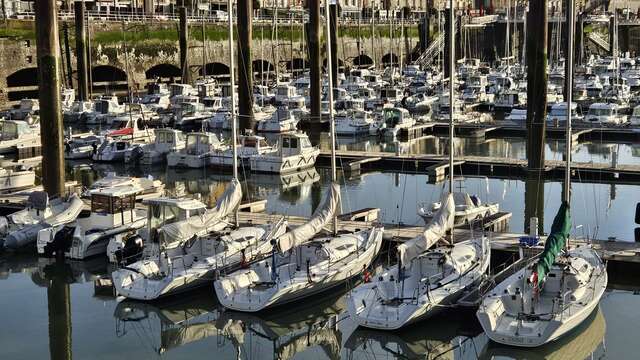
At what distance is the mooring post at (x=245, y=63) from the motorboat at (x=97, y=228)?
18.8m

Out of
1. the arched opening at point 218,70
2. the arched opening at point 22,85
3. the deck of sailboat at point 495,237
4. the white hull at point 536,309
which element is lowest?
the white hull at point 536,309

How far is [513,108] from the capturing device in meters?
64.7

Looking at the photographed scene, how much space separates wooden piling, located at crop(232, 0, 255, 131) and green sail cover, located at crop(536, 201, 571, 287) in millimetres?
26709

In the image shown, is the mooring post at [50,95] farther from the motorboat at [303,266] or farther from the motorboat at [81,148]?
the motorboat at [81,148]

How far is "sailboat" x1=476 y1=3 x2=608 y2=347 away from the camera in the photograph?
66.7 feet

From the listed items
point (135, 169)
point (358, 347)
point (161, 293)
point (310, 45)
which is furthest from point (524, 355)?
point (310, 45)

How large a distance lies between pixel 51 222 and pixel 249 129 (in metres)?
18.7

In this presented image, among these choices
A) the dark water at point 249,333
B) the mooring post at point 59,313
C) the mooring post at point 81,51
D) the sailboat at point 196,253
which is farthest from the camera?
the mooring post at point 81,51

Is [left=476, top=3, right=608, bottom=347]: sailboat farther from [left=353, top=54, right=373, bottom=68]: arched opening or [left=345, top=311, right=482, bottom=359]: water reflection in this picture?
[left=353, top=54, right=373, bottom=68]: arched opening

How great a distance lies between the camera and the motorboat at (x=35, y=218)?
29094 millimetres

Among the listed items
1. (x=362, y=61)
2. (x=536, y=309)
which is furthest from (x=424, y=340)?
(x=362, y=61)

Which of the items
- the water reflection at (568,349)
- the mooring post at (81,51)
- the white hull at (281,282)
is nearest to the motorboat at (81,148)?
the mooring post at (81,51)

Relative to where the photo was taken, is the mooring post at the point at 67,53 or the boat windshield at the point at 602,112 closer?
the boat windshield at the point at 602,112

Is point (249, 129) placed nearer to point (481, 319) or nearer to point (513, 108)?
point (513, 108)
